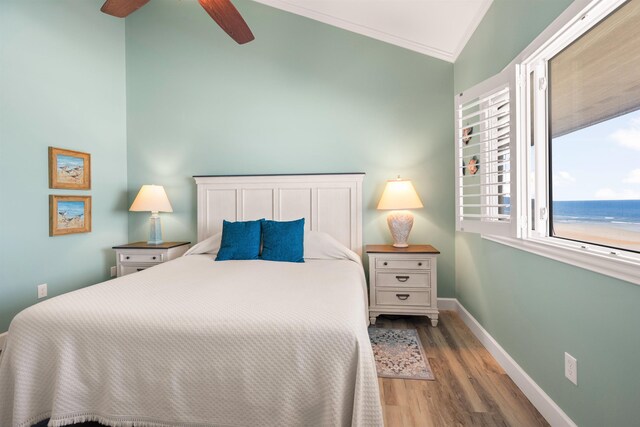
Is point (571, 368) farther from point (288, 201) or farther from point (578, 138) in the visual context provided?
point (288, 201)

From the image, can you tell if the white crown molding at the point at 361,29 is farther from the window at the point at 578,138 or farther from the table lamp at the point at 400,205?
the table lamp at the point at 400,205

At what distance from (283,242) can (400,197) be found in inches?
47.9

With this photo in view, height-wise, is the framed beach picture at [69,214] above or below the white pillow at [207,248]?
above

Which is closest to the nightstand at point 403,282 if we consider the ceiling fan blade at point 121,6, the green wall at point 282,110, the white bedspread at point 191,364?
the green wall at point 282,110

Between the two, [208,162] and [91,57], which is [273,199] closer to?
[208,162]

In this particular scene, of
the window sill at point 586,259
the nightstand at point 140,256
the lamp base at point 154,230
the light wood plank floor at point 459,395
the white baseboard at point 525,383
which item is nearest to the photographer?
the window sill at point 586,259

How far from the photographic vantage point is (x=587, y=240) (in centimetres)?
155

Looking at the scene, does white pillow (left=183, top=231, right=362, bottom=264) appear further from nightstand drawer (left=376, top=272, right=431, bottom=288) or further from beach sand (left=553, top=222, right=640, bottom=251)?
beach sand (left=553, top=222, right=640, bottom=251)

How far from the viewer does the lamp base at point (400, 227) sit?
3150 mm

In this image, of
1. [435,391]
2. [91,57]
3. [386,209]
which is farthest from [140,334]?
[91,57]

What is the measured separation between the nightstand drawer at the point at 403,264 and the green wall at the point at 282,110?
0.49 metres

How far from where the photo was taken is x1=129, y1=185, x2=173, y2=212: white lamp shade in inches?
130

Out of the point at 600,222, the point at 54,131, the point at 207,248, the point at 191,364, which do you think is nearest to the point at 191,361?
the point at 191,364

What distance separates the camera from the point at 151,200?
131 inches
